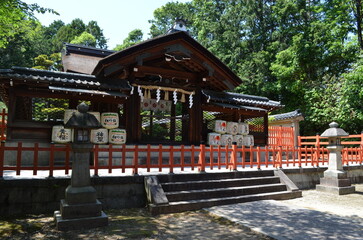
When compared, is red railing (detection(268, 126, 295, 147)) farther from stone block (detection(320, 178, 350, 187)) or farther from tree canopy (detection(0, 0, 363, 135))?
stone block (detection(320, 178, 350, 187))

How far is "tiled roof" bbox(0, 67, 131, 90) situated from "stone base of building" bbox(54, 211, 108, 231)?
5.59 metres

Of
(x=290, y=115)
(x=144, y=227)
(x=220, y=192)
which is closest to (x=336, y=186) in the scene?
(x=220, y=192)

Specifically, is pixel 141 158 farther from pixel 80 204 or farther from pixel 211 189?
pixel 80 204

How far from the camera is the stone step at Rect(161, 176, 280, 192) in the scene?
8025mm

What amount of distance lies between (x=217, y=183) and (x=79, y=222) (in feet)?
14.9

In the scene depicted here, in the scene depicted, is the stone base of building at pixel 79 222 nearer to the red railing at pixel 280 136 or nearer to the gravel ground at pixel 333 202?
the gravel ground at pixel 333 202

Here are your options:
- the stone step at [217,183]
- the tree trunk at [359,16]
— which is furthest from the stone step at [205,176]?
the tree trunk at [359,16]

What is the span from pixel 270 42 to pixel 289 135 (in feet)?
49.7

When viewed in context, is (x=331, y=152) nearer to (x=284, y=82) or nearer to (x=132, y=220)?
(x=132, y=220)

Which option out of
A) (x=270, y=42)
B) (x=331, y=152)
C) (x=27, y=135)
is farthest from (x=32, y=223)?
(x=270, y=42)

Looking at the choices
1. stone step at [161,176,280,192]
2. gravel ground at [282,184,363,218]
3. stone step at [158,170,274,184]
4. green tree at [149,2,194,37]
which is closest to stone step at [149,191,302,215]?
gravel ground at [282,184,363,218]

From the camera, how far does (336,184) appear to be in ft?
35.8

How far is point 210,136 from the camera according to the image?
1306 cm

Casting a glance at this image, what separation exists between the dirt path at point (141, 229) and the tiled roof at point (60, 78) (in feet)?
17.2
